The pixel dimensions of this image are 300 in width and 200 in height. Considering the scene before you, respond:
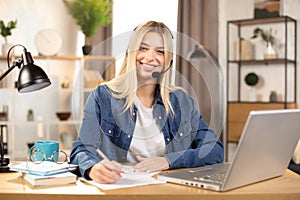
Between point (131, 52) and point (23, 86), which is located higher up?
point (131, 52)

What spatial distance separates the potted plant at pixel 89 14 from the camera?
4.98 m

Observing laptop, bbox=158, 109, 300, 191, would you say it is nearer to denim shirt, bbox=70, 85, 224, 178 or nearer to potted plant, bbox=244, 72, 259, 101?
denim shirt, bbox=70, 85, 224, 178

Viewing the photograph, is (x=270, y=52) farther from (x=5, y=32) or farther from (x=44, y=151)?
(x=44, y=151)

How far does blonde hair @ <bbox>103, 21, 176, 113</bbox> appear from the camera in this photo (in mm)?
1540

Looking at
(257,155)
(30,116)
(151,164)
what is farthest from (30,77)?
(30,116)

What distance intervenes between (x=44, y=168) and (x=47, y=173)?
75 mm

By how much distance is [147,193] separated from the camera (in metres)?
1.36

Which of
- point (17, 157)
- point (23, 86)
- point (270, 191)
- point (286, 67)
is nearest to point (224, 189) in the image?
point (270, 191)

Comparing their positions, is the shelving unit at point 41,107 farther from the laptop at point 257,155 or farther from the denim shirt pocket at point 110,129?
the laptop at point 257,155

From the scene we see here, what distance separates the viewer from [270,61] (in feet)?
15.7

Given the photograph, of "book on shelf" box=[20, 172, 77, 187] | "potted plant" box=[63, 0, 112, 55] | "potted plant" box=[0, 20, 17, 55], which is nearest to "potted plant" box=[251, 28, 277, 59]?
"potted plant" box=[63, 0, 112, 55]

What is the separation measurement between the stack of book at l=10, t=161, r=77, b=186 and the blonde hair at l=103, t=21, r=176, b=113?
0.29 meters

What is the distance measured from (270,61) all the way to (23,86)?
349cm

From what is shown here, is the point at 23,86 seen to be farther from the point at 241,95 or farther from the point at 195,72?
the point at 241,95
